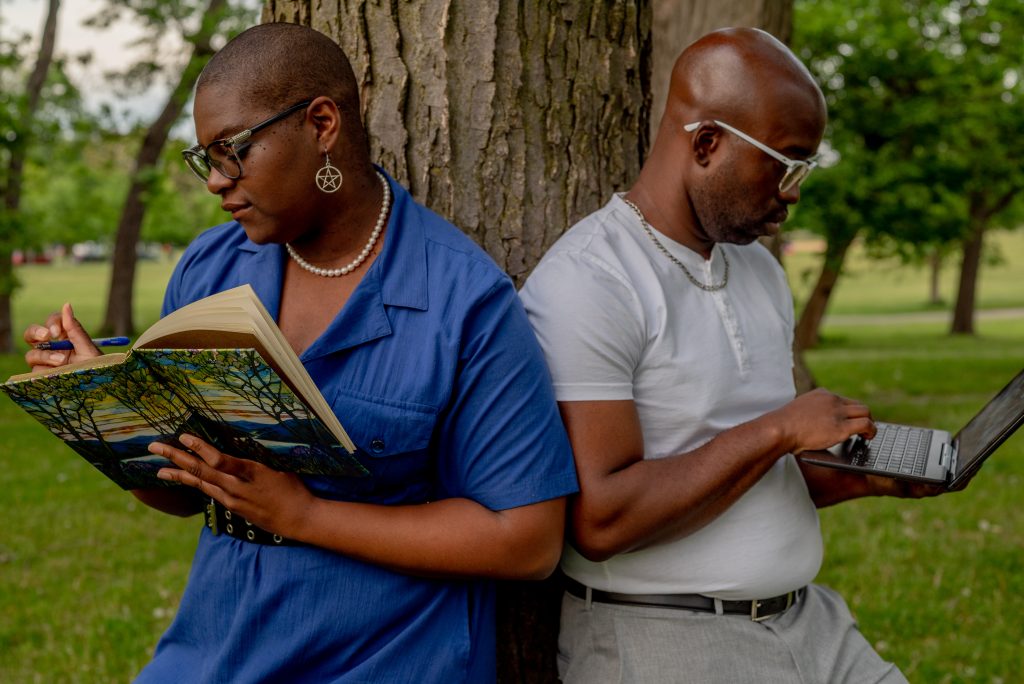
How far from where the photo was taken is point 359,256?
7.18 ft

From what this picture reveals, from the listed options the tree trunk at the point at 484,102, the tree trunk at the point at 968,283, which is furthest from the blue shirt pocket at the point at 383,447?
the tree trunk at the point at 968,283

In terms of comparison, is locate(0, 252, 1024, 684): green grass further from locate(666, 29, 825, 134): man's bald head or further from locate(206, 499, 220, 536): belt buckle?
locate(666, 29, 825, 134): man's bald head

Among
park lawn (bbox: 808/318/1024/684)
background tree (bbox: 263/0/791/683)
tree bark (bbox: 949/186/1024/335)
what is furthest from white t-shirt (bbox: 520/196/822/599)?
tree bark (bbox: 949/186/1024/335)

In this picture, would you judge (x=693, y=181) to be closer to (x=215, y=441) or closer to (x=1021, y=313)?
(x=215, y=441)

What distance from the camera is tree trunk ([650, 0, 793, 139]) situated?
21.7 ft

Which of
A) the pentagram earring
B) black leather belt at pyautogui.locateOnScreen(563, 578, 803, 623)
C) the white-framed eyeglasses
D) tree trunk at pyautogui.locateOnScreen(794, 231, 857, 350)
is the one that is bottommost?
tree trunk at pyautogui.locateOnScreen(794, 231, 857, 350)

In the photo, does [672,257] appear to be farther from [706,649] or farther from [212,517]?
[212,517]

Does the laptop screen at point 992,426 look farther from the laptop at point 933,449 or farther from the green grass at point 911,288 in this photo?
the green grass at point 911,288

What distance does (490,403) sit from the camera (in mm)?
2049

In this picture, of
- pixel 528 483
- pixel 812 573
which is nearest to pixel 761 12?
pixel 812 573

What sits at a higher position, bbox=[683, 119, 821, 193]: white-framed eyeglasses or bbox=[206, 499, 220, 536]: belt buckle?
bbox=[683, 119, 821, 193]: white-framed eyeglasses

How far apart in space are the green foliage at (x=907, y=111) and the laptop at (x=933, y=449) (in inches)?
599

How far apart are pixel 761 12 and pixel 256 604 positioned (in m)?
5.54

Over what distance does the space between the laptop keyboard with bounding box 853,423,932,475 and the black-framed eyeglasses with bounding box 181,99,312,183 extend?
1.35m
